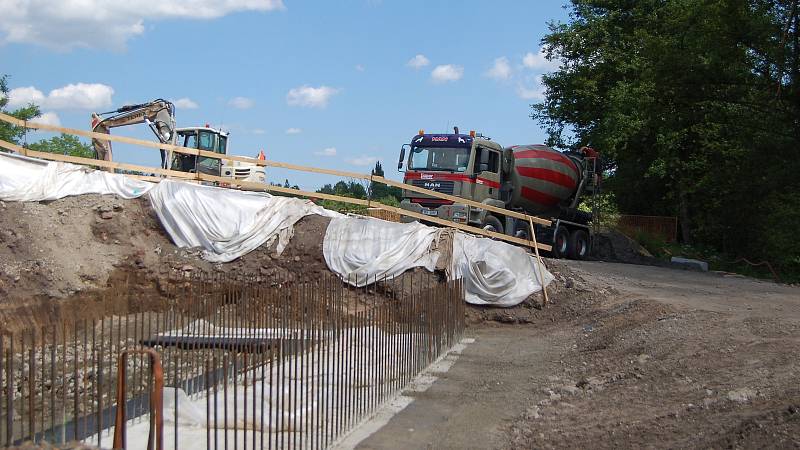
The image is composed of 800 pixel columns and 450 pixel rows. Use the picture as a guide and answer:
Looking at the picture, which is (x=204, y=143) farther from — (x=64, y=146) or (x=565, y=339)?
(x=64, y=146)

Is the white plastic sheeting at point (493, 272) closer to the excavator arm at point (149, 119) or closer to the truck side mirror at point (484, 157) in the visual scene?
the truck side mirror at point (484, 157)

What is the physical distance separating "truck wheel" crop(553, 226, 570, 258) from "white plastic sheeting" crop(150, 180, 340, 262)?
9167 mm

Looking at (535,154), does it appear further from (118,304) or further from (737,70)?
(118,304)

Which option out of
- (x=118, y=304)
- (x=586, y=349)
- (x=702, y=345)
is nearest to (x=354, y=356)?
(x=702, y=345)

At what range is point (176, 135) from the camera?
85.2 feet

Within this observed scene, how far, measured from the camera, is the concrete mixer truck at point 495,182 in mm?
20891

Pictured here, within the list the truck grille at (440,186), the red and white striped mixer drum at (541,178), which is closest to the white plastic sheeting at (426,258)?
the truck grille at (440,186)

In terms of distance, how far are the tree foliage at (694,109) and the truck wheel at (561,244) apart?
→ 245 inches

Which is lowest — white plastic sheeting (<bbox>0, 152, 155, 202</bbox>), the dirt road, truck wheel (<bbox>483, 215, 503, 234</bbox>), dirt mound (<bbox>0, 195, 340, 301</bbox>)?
the dirt road

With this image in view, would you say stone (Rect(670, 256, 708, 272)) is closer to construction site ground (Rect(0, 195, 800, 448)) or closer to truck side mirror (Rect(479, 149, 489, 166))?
construction site ground (Rect(0, 195, 800, 448))

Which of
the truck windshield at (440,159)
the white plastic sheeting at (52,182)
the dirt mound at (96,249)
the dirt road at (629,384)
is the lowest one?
the dirt road at (629,384)

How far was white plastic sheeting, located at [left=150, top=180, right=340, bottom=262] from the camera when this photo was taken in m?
17.3

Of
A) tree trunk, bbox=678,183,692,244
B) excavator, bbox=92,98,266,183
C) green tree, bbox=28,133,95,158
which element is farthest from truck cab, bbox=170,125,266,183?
green tree, bbox=28,133,95,158

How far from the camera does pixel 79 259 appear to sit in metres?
16.5
